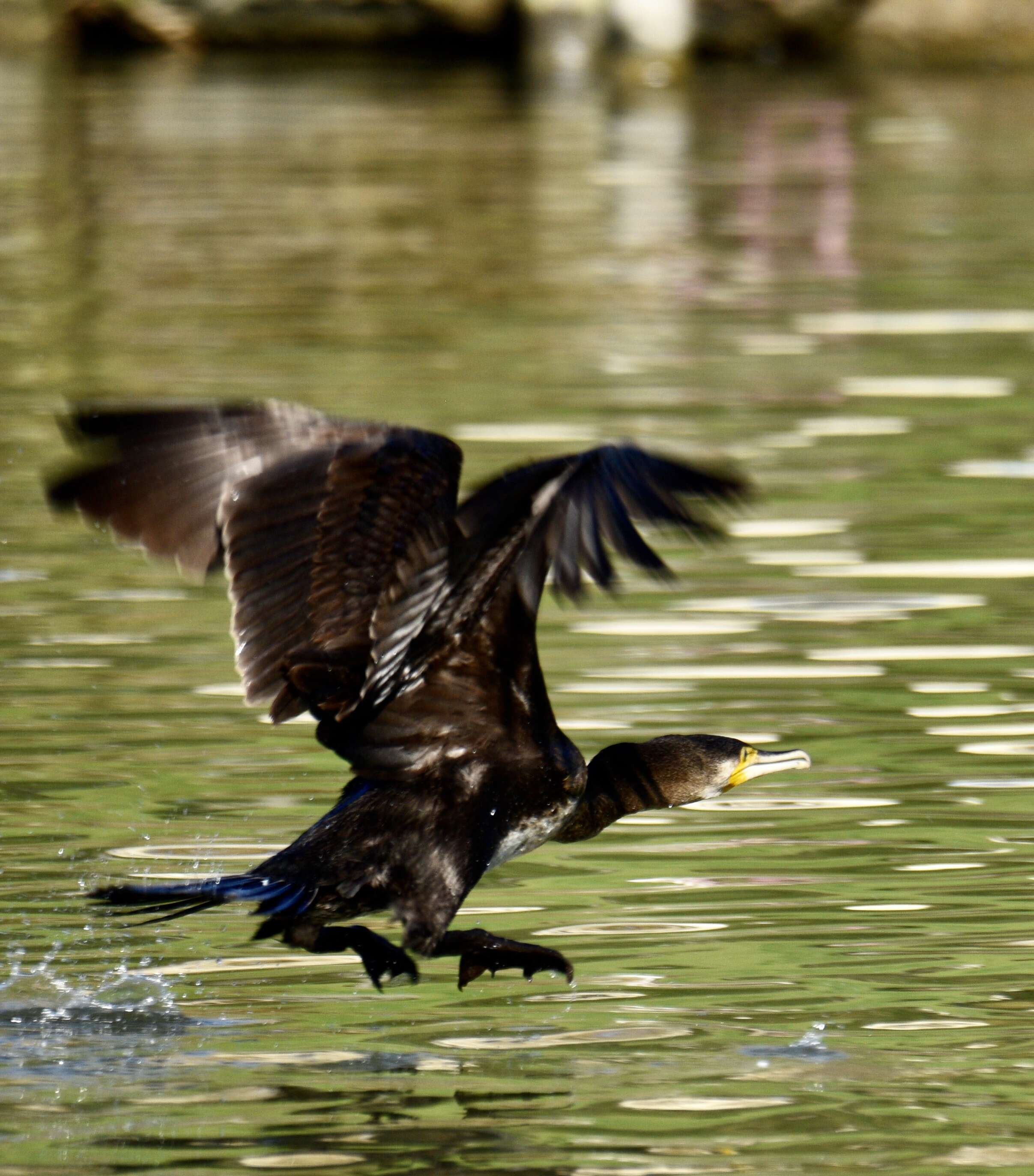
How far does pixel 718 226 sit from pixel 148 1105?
1485 cm

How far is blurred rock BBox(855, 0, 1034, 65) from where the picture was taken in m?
32.6

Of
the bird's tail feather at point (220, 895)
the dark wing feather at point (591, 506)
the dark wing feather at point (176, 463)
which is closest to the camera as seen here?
the dark wing feather at point (591, 506)

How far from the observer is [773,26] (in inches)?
1356

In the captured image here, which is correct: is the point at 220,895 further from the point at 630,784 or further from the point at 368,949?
the point at 630,784

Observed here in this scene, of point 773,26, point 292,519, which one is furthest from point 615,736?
point 773,26

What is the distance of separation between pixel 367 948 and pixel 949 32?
95.7 ft

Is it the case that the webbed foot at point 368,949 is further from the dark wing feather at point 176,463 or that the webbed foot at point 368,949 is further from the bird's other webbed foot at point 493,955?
the dark wing feather at point 176,463

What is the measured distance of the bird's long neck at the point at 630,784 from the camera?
6.00 meters

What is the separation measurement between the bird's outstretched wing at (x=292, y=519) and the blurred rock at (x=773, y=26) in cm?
2834

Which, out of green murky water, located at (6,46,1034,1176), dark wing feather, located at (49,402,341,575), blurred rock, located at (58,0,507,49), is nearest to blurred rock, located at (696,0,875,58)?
blurred rock, located at (58,0,507,49)

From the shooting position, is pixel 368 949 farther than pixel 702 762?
No

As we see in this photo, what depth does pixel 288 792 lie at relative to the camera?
6.86m

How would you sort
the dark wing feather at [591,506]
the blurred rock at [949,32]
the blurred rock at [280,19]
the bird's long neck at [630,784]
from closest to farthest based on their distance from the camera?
the dark wing feather at [591,506]
the bird's long neck at [630,784]
the blurred rock at [949,32]
the blurred rock at [280,19]

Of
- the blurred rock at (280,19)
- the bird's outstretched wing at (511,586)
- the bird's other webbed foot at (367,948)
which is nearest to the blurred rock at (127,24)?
the blurred rock at (280,19)
